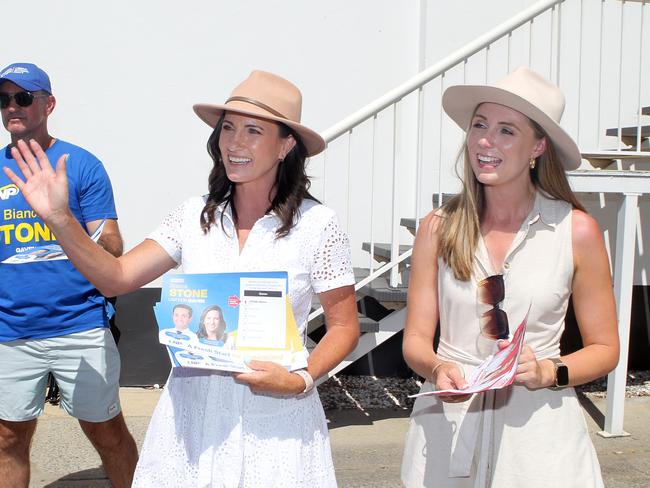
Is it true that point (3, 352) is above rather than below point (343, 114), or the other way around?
below

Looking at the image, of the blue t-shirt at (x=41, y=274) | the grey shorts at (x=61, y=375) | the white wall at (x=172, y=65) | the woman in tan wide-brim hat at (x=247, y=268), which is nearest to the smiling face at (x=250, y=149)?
the woman in tan wide-brim hat at (x=247, y=268)

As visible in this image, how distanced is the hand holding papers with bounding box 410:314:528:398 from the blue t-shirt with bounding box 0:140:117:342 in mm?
1833

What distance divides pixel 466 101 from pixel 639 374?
511 centimetres

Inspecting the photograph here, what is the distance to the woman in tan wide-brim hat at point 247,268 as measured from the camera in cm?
210

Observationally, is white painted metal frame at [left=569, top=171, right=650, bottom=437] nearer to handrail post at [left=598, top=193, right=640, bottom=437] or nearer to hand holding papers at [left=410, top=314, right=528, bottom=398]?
handrail post at [left=598, top=193, right=640, bottom=437]

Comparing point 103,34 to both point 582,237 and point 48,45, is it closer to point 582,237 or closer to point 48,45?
point 48,45

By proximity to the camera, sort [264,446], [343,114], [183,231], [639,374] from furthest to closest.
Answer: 1. [639,374]
2. [343,114]
3. [183,231]
4. [264,446]

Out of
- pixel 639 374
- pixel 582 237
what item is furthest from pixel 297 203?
pixel 639 374

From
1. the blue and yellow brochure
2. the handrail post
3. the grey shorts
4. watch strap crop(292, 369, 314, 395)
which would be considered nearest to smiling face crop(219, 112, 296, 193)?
the blue and yellow brochure

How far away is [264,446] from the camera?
2.13m

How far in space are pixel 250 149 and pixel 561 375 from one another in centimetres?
104

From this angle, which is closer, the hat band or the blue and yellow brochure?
the blue and yellow brochure

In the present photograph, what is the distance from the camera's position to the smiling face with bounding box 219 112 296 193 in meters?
2.24

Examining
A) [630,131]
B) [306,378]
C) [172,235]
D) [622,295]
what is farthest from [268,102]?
[630,131]
